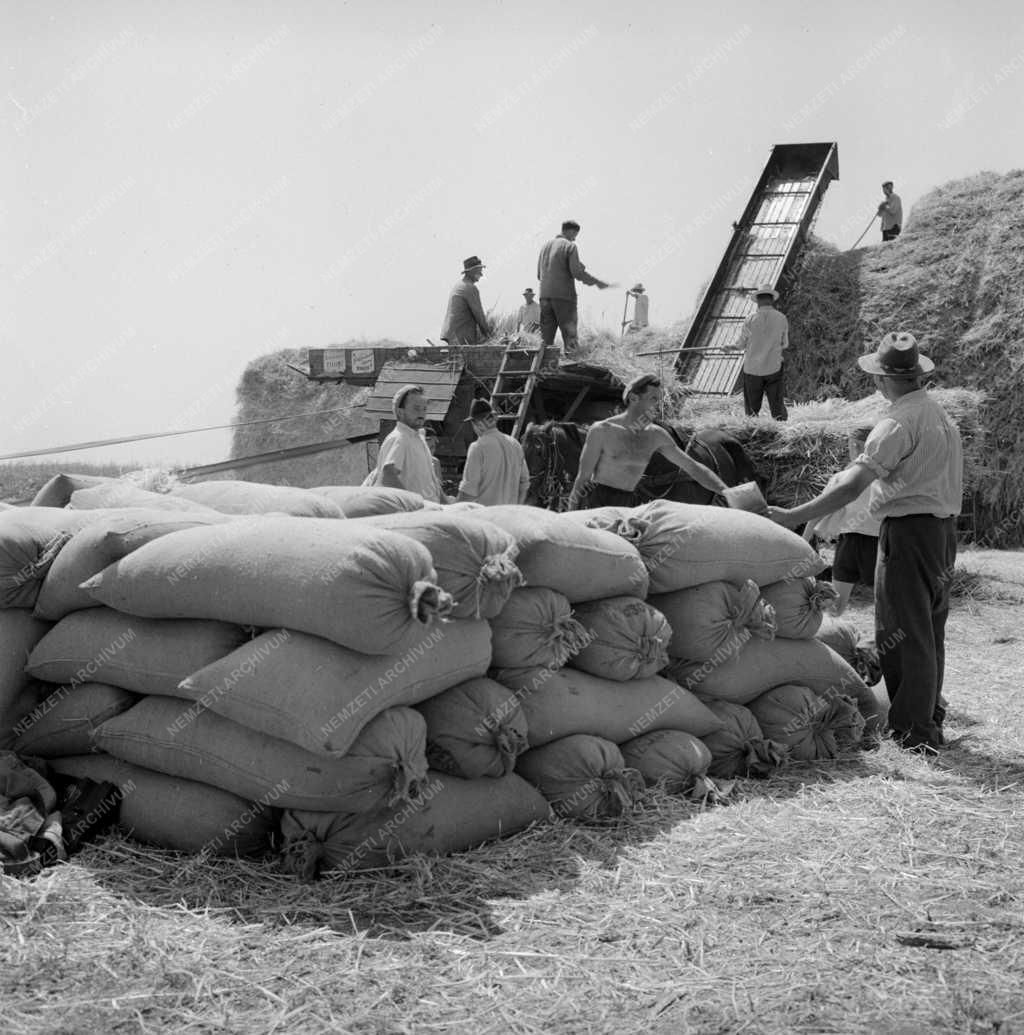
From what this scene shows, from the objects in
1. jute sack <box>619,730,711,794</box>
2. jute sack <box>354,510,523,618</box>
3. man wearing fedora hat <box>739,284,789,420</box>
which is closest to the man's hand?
jute sack <box>619,730,711,794</box>

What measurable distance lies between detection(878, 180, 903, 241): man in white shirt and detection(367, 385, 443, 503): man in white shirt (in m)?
10.1

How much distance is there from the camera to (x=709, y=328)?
41.7ft

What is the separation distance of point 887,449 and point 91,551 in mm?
3162

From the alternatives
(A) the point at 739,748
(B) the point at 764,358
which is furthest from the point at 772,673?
(B) the point at 764,358

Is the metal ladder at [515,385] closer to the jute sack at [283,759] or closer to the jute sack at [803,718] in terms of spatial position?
the jute sack at [803,718]

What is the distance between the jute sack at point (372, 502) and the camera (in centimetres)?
446

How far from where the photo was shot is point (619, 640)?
4.07 meters

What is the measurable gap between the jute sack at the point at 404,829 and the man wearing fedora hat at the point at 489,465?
410 cm

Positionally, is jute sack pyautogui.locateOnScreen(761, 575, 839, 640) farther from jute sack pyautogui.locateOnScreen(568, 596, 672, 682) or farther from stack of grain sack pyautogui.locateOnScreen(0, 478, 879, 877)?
jute sack pyautogui.locateOnScreen(568, 596, 672, 682)

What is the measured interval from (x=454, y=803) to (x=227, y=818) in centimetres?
66

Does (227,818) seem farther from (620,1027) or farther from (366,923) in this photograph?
(620,1027)

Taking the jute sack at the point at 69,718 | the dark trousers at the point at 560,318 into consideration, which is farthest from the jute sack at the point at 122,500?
the dark trousers at the point at 560,318

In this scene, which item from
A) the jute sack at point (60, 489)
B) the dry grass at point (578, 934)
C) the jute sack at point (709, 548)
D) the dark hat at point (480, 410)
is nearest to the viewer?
the dry grass at point (578, 934)

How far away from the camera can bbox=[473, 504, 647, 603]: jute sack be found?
3.91 metres
